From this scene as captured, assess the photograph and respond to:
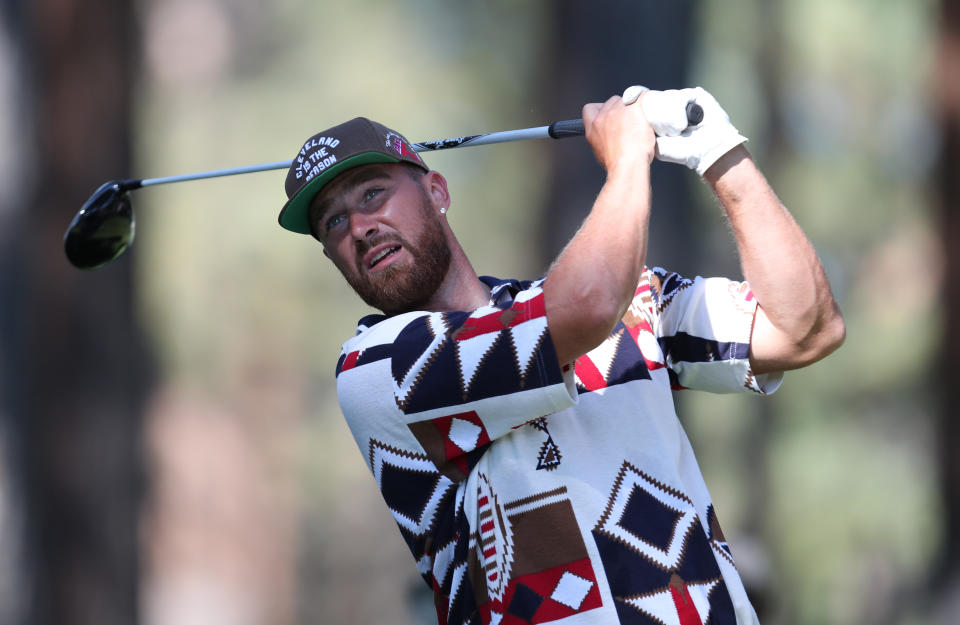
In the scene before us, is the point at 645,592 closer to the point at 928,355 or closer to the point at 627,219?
the point at 627,219

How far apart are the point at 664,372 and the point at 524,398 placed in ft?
1.54

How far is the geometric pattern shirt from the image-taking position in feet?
6.72

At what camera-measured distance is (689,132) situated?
2307 millimetres

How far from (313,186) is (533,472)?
0.89 m

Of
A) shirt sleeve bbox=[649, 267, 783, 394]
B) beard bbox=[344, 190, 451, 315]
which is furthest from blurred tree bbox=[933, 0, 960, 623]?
beard bbox=[344, 190, 451, 315]

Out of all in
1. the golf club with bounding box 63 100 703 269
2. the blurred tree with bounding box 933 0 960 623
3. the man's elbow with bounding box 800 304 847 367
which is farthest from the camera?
the blurred tree with bounding box 933 0 960 623

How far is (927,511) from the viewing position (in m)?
15.1

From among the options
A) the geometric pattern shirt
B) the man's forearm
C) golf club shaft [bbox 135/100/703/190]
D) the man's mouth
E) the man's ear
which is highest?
golf club shaft [bbox 135/100/703/190]

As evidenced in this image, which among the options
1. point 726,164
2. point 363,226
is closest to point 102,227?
point 363,226

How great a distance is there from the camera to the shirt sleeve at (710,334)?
8.07 feet

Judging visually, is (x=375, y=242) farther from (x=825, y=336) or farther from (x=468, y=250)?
(x=468, y=250)

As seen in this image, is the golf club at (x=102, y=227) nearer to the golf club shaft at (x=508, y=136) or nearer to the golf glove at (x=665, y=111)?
the golf club shaft at (x=508, y=136)

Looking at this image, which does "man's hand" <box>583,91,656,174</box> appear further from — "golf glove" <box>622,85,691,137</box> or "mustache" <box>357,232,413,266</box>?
"mustache" <box>357,232,413,266</box>

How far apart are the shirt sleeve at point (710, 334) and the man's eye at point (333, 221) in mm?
741
